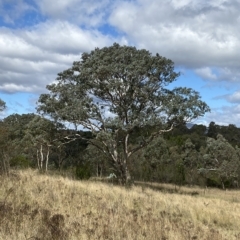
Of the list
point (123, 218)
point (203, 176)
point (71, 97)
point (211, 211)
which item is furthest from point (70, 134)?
point (203, 176)

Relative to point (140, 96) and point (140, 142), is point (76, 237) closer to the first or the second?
point (140, 96)

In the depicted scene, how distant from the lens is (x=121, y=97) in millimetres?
26031

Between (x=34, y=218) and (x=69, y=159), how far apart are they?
42031 mm

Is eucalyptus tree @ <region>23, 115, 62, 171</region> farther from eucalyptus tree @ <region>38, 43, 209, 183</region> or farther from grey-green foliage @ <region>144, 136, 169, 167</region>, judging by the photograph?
grey-green foliage @ <region>144, 136, 169, 167</region>

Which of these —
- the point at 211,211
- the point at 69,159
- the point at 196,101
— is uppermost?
the point at 196,101

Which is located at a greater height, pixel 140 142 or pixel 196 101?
pixel 196 101

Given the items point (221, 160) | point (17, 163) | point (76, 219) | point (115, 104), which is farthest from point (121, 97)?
point (221, 160)

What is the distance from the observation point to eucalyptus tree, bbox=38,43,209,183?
80.7 feet

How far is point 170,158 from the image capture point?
51250mm

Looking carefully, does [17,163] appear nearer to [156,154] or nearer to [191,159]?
[156,154]

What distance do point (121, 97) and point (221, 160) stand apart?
89.5 ft

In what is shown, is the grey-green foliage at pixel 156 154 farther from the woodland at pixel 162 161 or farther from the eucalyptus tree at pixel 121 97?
the eucalyptus tree at pixel 121 97

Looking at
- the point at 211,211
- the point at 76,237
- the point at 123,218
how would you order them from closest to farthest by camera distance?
the point at 76,237 < the point at 123,218 < the point at 211,211

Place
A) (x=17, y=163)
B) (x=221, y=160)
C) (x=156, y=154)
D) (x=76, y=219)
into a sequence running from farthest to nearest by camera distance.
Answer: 1. (x=156, y=154)
2. (x=221, y=160)
3. (x=17, y=163)
4. (x=76, y=219)
